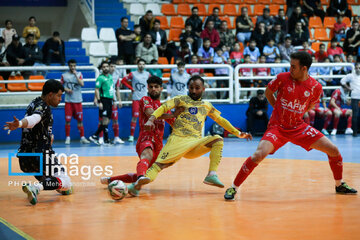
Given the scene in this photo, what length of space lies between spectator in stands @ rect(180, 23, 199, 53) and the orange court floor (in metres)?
10.1

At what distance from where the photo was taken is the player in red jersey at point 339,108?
16328 millimetres

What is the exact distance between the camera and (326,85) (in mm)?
17594

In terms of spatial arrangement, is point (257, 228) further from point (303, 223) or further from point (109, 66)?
point (109, 66)

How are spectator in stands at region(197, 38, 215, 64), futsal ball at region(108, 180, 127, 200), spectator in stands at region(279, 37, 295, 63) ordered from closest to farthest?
futsal ball at region(108, 180, 127, 200) → spectator in stands at region(197, 38, 215, 64) → spectator in stands at region(279, 37, 295, 63)

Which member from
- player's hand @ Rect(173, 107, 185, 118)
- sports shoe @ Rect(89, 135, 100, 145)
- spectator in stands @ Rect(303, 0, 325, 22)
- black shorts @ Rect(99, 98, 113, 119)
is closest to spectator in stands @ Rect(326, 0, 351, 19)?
spectator in stands @ Rect(303, 0, 325, 22)

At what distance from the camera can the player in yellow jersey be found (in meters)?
6.78

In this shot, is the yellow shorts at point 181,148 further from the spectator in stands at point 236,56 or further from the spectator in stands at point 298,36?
the spectator in stands at point 298,36

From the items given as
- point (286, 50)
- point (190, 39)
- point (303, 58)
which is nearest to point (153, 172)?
point (303, 58)

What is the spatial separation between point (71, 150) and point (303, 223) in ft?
28.5

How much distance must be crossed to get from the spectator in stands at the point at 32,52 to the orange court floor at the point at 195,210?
863 cm

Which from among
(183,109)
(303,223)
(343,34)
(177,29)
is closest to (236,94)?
(177,29)

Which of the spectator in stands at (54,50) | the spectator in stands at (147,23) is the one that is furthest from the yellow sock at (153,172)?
the spectator in stands at (147,23)

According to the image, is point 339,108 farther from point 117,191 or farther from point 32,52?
point 117,191

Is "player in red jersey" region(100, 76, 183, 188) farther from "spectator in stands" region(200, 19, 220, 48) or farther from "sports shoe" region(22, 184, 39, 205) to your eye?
"spectator in stands" region(200, 19, 220, 48)
